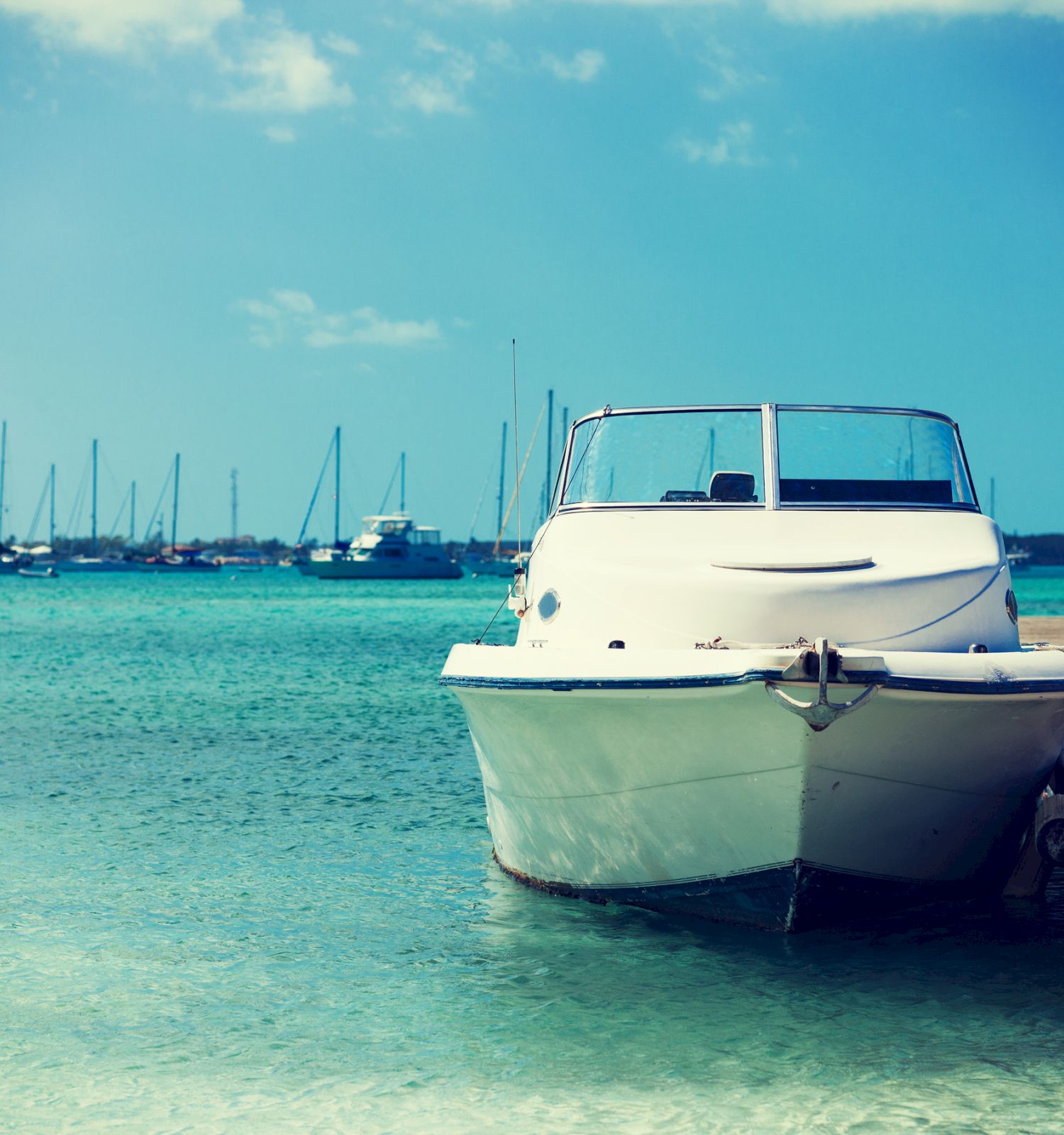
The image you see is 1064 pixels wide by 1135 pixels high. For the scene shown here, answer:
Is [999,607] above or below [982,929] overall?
above

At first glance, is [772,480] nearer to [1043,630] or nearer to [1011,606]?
[1011,606]

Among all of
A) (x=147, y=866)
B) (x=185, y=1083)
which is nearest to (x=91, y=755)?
(x=147, y=866)

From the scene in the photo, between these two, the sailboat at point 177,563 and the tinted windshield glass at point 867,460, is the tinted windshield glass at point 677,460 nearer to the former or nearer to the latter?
the tinted windshield glass at point 867,460

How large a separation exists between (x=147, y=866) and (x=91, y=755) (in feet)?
19.9

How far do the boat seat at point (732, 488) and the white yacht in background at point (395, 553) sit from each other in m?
92.2

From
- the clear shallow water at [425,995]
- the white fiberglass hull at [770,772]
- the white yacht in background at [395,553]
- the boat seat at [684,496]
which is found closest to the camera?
the clear shallow water at [425,995]

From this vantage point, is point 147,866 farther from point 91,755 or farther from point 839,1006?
point 91,755

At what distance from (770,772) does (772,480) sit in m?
2.17

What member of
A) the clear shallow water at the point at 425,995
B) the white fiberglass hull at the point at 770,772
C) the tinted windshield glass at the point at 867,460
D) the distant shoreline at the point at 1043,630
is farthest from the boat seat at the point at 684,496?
the distant shoreline at the point at 1043,630

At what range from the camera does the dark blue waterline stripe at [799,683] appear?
5.99 m

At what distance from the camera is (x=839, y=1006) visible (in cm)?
635

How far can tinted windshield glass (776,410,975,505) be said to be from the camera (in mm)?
7996

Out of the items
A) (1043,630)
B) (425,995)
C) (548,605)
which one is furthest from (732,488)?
(1043,630)

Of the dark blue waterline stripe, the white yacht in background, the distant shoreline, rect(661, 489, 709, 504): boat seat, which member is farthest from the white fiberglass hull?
the white yacht in background
